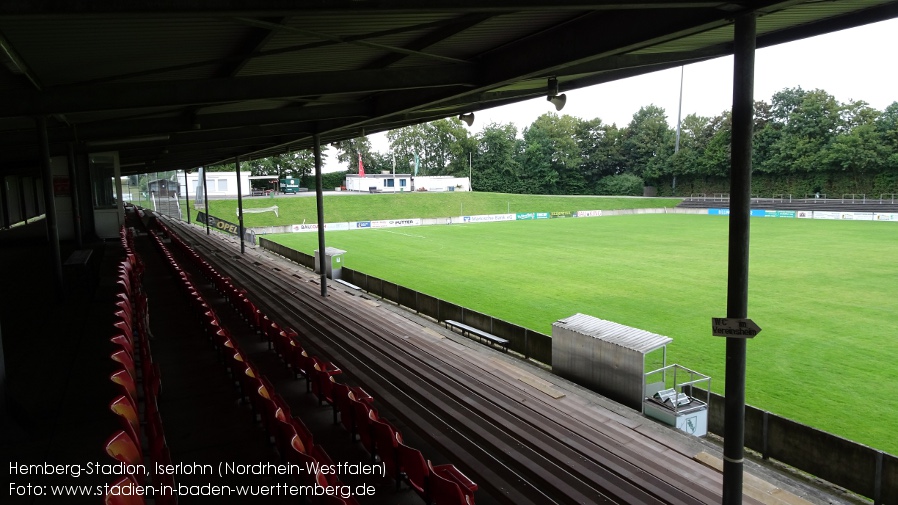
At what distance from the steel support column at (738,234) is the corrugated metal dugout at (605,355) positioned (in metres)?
4.56

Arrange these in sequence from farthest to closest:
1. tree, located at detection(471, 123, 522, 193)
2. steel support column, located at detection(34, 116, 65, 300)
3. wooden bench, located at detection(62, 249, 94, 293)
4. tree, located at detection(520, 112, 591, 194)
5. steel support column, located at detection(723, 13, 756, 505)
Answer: tree, located at detection(471, 123, 522, 193) < tree, located at detection(520, 112, 591, 194) < wooden bench, located at detection(62, 249, 94, 293) < steel support column, located at detection(34, 116, 65, 300) < steel support column, located at detection(723, 13, 756, 505)

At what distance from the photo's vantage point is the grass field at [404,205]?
51.1 m

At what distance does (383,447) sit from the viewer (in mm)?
5223

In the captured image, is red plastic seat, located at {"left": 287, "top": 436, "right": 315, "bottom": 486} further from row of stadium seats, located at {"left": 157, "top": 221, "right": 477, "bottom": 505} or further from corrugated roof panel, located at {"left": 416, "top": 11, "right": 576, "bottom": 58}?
corrugated roof panel, located at {"left": 416, "top": 11, "right": 576, "bottom": 58}

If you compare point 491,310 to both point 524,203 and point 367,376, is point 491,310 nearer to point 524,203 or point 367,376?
point 367,376

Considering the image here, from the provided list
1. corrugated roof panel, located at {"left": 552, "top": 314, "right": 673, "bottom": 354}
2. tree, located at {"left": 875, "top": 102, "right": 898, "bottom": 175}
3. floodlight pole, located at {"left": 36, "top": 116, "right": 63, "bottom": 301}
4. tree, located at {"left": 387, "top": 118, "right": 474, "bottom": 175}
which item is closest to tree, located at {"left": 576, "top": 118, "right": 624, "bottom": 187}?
tree, located at {"left": 387, "top": 118, "right": 474, "bottom": 175}

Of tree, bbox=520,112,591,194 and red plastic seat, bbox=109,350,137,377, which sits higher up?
tree, bbox=520,112,591,194

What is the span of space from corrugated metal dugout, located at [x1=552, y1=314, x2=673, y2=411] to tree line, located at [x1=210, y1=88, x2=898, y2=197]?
5784cm

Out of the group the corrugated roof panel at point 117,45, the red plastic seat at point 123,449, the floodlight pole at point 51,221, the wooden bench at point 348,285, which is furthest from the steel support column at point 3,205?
the red plastic seat at point 123,449

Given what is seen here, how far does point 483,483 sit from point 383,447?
122 centimetres

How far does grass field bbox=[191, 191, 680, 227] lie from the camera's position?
5106cm

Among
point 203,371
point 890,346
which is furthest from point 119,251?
point 890,346

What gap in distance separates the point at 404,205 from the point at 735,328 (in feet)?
181

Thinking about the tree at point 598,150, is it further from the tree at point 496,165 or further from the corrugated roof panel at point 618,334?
the corrugated roof panel at point 618,334
